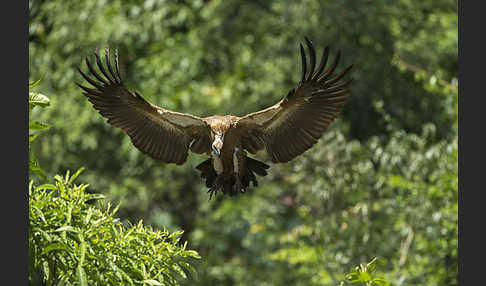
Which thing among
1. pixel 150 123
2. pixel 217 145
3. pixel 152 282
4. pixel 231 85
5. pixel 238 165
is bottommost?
pixel 152 282

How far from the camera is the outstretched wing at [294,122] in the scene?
15.4ft

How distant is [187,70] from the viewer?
10.1 meters

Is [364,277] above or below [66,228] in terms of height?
below

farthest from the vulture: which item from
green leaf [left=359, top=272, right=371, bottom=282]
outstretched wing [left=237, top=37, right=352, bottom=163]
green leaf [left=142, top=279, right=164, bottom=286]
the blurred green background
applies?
the blurred green background

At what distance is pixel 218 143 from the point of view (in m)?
4.49

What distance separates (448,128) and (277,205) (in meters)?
2.39

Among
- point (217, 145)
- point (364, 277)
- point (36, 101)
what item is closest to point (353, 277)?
point (364, 277)

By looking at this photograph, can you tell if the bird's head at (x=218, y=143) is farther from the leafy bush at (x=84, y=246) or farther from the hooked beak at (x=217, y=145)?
the leafy bush at (x=84, y=246)

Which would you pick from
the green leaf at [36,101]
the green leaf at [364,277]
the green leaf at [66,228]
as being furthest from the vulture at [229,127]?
the green leaf at [66,228]

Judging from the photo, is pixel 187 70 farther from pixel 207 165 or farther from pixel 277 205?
pixel 207 165

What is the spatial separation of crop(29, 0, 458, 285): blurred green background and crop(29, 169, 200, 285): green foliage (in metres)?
4.48

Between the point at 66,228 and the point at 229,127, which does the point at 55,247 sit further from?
the point at 229,127

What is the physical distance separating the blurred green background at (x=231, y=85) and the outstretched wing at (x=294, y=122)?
3.06 metres

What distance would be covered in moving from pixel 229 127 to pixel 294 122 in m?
0.46
